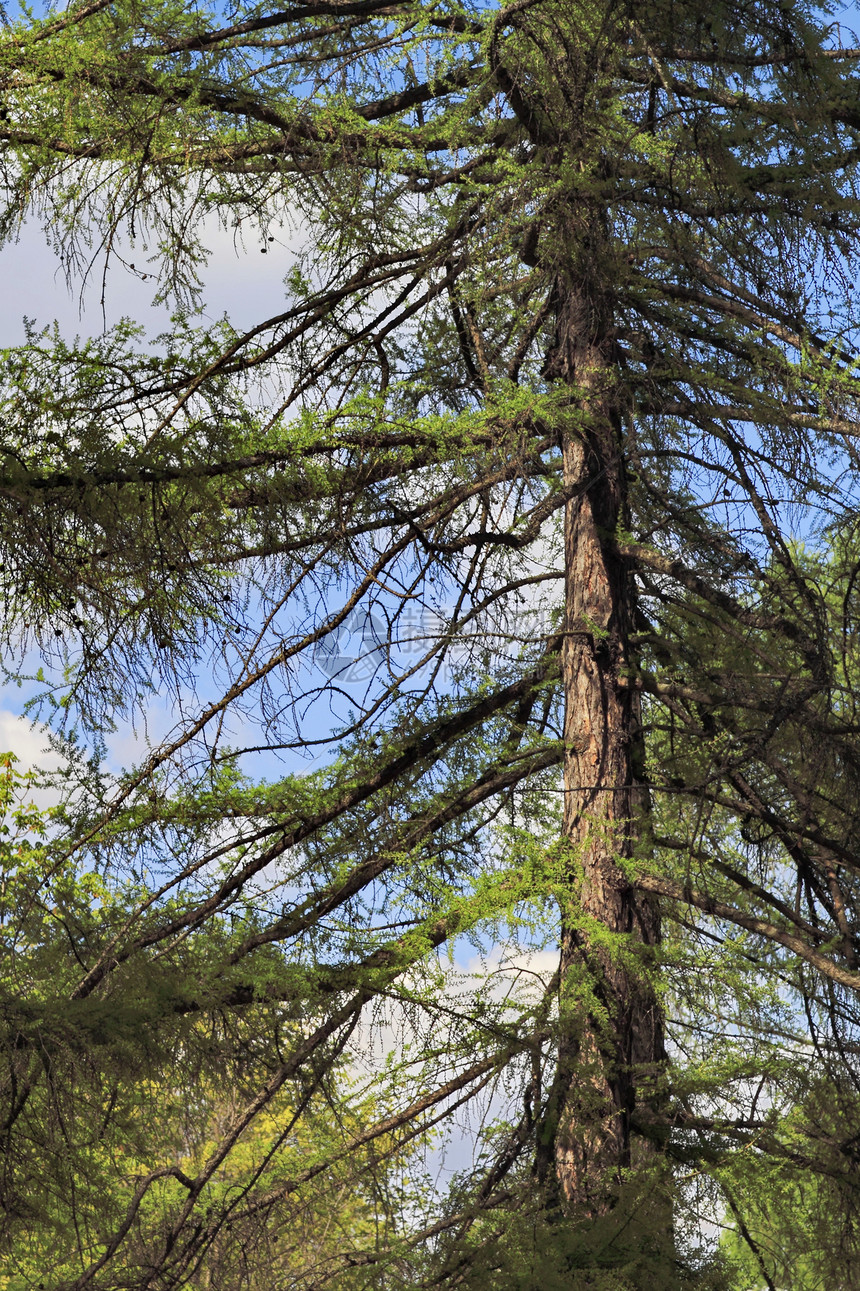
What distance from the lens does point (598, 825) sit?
595 cm

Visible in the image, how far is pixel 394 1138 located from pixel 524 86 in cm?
545

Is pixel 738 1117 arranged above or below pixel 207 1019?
below

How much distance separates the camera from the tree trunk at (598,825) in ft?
17.5

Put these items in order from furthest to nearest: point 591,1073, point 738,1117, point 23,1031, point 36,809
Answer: point 36,809
point 738,1117
point 591,1073
point 23,1031

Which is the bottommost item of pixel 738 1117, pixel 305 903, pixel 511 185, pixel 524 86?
pixel 738 1117

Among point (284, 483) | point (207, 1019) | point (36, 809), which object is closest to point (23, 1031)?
point (207, 1019)

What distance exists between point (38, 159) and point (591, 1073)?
5.83 m

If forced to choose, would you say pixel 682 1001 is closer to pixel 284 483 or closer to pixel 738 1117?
pixel 738 1117

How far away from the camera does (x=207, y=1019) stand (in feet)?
17.0

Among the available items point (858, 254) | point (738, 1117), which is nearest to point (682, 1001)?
point (738, 1117)

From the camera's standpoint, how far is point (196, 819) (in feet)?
20.4

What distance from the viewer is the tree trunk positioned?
5336 mm

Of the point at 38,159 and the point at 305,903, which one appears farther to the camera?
the point at 38,159

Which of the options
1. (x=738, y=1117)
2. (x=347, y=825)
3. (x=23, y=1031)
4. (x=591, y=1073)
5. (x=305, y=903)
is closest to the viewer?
(x=23, y=1031)
